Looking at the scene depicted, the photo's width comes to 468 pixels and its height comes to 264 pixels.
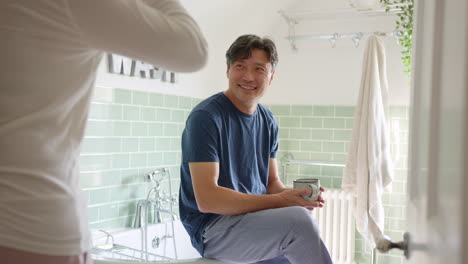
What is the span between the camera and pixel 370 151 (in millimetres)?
3238

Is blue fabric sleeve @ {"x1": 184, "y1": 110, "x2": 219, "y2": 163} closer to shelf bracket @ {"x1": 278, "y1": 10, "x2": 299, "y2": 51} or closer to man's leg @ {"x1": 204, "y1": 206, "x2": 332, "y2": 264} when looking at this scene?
man's leg @ {"x1": 204, "y1": 206, "x2": 332, "y2": 264}

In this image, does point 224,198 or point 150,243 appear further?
point 150,243

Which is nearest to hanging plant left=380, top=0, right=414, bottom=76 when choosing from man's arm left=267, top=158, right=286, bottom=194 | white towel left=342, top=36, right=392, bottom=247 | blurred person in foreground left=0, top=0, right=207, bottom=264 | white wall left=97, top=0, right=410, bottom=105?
white towel left=342, top=36, right=392, bottom=247

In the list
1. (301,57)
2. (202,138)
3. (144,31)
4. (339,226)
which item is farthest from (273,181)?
(301,57)

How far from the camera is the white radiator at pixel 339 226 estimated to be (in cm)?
403

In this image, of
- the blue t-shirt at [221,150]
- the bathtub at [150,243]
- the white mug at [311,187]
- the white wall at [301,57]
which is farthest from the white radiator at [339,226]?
the white mug at [311,187]

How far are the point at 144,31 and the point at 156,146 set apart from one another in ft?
8.85

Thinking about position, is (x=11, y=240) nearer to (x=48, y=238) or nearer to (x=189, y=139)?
(x=48, y=238)

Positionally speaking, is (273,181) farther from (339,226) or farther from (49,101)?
(339,226)

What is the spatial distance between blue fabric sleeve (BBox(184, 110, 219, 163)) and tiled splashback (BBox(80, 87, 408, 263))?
46.5 inches

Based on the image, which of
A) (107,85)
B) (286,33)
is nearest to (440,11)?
(107,85)

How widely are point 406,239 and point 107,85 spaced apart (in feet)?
7.57

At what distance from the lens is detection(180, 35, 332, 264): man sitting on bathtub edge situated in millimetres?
1658

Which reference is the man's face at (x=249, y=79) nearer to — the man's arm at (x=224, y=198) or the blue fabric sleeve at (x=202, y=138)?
the blue fabric sleeve at (x=202, y=138)
